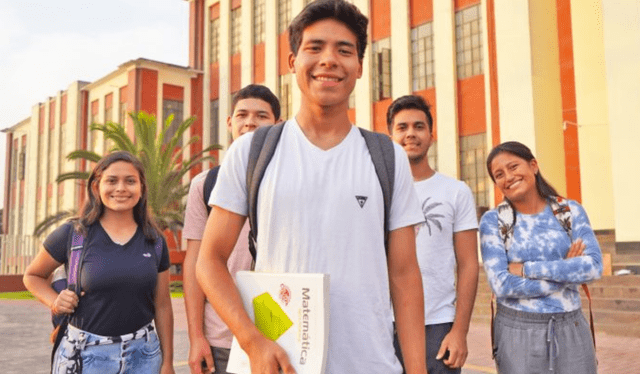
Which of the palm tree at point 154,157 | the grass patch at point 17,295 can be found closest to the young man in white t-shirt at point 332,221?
the palm tree at point 154,157

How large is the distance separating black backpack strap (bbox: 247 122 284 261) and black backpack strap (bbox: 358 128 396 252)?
0.91 ft

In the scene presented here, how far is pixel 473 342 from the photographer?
9555 mm

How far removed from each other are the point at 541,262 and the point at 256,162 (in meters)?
1.93

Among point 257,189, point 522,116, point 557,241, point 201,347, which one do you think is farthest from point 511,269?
point 522,116

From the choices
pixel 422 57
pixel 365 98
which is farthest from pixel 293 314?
pixel 365 98

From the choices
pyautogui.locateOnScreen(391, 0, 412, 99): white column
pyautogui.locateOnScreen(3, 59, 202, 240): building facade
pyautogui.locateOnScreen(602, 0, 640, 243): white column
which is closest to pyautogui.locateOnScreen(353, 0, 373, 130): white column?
pyautogui.locateOnScreen(391, 0, 412, 99): white column

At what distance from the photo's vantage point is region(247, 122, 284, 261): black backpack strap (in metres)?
1.69

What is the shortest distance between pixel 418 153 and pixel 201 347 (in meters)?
1.54

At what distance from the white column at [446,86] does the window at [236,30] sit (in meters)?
11.1

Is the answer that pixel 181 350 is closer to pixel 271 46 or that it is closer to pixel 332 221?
pixel 332 221

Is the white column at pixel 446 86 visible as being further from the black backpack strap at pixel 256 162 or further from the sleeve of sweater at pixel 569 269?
the black backpack strap at pixel 256 162

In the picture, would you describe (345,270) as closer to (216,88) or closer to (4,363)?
(4,363)

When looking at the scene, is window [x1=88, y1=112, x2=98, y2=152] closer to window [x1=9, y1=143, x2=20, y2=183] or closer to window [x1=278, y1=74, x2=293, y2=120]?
window [x1=278, y1=74, x2=293, y2=120]

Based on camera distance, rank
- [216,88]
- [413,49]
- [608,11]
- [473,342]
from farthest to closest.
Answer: [216,88] < [413,49] < [608,11] < [473,342]
